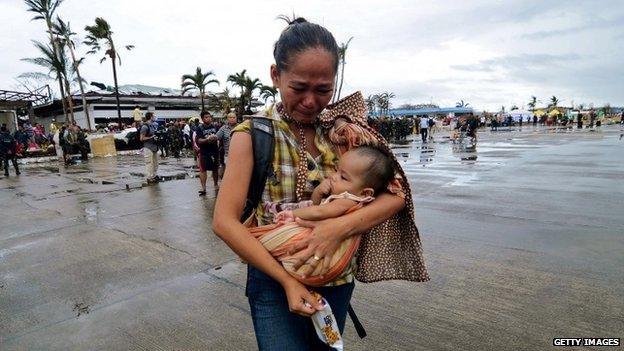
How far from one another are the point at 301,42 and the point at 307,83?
13cm

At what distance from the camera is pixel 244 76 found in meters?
43.7

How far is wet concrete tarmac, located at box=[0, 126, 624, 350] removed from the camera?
9.52ft

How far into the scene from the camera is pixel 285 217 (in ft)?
4.47

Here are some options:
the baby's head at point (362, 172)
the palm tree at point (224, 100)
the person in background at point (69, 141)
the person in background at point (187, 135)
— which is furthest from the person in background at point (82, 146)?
the baby's head at point (362, 172)

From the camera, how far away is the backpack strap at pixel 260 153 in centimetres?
137

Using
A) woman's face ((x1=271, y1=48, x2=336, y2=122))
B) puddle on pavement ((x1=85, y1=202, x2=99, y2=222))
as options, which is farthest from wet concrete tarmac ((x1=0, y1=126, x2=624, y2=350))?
woman's face ((x1=271, y1=48, x2=336, y2=122))

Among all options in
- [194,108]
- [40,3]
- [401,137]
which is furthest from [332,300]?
[194,108]

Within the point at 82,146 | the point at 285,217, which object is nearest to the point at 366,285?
the point at 285,217

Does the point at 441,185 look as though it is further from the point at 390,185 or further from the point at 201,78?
the point at 201,78

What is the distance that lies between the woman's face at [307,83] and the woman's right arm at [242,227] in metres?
0.20

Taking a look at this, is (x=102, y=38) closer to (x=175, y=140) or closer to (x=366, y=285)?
(x=175, y=140)

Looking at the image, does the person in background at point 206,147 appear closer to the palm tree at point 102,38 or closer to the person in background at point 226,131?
the person in background at point 226,131

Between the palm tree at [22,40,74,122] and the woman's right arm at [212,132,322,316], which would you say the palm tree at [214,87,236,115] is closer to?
the palm tree at [22,40,74,122]

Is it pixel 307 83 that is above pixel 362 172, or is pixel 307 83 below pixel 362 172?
above
